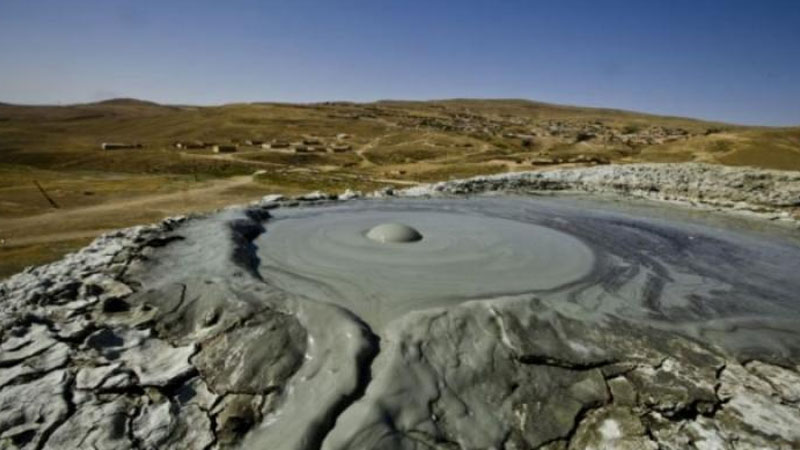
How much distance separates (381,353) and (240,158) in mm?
30684

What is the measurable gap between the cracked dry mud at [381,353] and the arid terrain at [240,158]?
8.06m

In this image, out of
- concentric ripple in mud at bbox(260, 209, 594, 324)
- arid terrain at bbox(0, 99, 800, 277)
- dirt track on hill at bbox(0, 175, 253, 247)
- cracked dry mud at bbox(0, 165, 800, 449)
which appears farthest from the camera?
arid terrain at bbox(0, 99, 800, 277)

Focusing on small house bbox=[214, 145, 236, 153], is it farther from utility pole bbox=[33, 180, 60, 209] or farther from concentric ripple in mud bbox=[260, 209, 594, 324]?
→ concentric ripple in mud bbox=[260, 209, 594, 324]

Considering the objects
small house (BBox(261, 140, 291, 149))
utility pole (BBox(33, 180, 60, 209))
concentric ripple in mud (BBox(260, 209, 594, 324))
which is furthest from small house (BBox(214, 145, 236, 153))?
concentric ripple in mud (BBox(260, 209, 594, 324))

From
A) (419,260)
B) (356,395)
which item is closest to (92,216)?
(419,260)

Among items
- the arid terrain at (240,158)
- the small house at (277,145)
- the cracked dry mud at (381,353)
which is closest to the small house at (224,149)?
the arid terrain at (240,158)

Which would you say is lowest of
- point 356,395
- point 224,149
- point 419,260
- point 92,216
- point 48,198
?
point 92,216

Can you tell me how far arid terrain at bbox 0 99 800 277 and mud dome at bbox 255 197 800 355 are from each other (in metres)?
8.22

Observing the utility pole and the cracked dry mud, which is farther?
the utility pole

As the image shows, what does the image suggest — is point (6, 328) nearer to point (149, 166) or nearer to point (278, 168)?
point (278, 168)

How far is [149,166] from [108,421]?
1174 inches

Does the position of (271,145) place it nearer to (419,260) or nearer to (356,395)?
(419,260)

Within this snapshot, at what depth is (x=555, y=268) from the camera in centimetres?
552

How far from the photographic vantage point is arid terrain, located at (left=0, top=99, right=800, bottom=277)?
52.7ft
